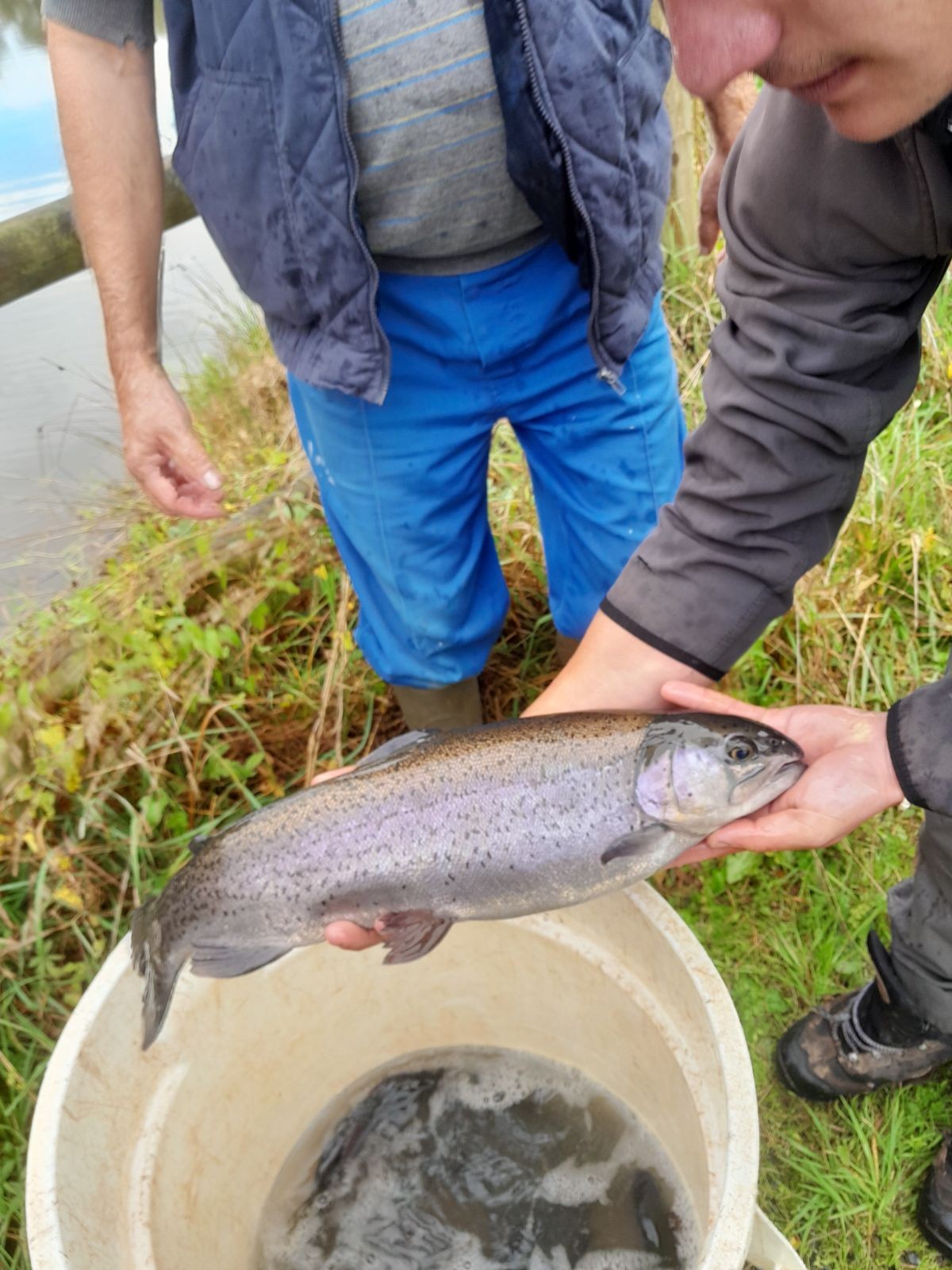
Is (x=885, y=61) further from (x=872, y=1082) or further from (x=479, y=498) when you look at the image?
(x=872, y=1082)

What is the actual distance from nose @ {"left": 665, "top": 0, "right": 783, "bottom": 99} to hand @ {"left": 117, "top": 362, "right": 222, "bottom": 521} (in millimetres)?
1394

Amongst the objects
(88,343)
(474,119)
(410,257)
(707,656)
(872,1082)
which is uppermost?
(474,119)

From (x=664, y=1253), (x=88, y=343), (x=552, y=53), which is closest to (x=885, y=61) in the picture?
(x=552, y=53)

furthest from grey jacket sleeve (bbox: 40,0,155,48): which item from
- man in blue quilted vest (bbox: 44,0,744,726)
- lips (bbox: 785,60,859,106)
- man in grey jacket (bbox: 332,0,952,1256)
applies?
lips (bbox: 785,60,859,106)

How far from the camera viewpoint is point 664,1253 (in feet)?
6.93

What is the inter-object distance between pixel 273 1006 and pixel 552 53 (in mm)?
2115

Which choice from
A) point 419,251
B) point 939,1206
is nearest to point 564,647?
point 419,251

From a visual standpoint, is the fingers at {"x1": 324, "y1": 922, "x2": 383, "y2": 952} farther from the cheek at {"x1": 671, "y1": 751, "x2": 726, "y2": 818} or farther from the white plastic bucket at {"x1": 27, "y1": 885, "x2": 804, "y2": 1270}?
the cheek at {"x1": 671, "y1": 751, "x2": 726, "y2": 818}

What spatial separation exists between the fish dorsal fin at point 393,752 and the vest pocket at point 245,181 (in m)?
0.96

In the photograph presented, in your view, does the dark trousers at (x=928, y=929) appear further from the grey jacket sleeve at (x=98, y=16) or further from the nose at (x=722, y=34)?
the grey jacket sleeve at (x=98, y=16)

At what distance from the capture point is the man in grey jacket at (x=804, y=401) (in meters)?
1.11

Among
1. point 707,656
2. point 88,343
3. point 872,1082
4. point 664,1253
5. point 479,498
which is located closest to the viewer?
point 707,656

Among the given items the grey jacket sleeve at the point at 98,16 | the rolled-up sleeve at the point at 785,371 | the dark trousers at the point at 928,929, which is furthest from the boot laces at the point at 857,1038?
the grey jacket sleeve at the point at 98,16

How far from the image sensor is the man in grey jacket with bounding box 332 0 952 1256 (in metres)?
1.11
